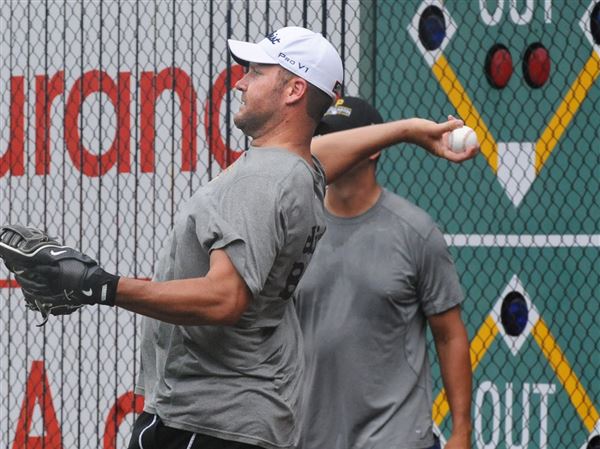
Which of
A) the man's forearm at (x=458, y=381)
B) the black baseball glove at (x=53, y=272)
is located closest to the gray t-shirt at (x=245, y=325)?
the black baseball glove at (x=53, y=272)

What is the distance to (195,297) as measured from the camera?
9.11 feet

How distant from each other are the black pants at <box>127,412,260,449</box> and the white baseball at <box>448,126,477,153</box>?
1015 millimetres

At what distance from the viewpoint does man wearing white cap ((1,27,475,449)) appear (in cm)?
281

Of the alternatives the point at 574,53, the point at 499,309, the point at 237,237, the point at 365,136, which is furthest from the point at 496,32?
the point at 237,237

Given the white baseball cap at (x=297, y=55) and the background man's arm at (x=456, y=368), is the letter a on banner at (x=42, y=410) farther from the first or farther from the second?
the white baseball cap at (x=297, y=55)

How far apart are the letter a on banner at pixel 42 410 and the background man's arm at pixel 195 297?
387 centimetres

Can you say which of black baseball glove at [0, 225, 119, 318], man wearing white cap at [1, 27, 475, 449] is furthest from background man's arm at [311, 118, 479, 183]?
black baseball glove at [0, 225, 119, 318]

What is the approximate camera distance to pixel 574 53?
562 centimetres

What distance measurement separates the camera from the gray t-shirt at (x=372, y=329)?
3959 mm

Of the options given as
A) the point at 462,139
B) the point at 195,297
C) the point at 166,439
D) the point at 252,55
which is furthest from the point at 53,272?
the point at 462,139

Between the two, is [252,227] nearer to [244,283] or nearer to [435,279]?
[244,283]

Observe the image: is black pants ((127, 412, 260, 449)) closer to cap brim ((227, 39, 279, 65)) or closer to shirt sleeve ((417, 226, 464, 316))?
cap brim ((227, 39, 279, 65))

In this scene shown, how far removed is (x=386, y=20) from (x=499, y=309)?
1.38 meters

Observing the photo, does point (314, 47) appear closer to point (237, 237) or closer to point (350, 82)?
point (237, 237)
